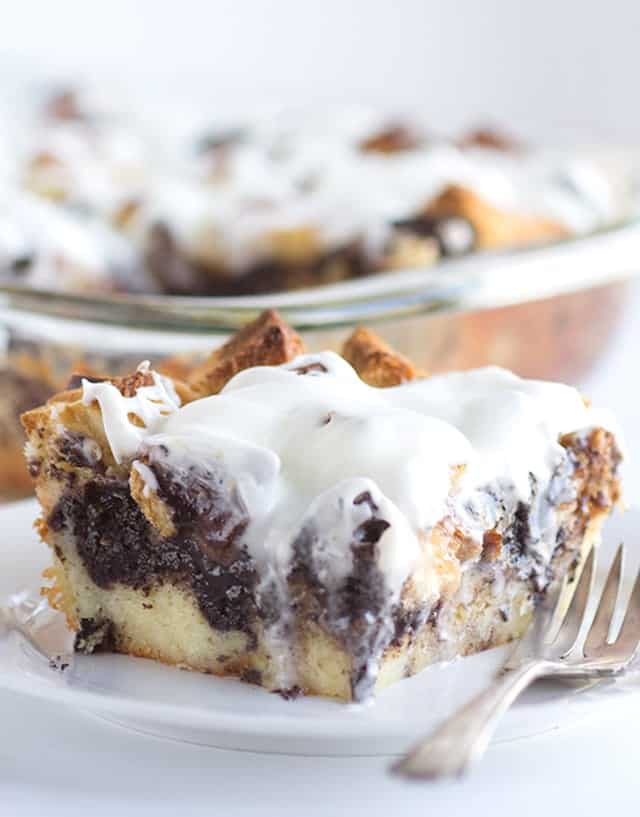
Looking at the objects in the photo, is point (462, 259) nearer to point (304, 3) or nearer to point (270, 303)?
point (270, 303)

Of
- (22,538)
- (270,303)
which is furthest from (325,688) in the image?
(270,303)

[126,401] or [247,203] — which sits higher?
[126,401]

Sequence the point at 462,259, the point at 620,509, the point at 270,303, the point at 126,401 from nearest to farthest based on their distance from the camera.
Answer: the point at 126,401 < the point at 620,509 < the point at 270,303 < the point at 462,259

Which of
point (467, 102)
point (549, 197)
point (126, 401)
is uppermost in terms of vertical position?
point (126, 401)

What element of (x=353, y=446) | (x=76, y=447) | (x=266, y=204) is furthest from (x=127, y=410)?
(x=266, y=204)

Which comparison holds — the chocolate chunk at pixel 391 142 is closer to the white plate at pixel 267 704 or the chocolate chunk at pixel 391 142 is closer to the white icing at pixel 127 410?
the white icing at pixel 127 410

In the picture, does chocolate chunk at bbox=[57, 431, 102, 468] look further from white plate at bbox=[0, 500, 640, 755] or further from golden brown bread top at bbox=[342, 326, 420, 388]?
golden brown bread top at bbox=[342, 326, 420, 388]
